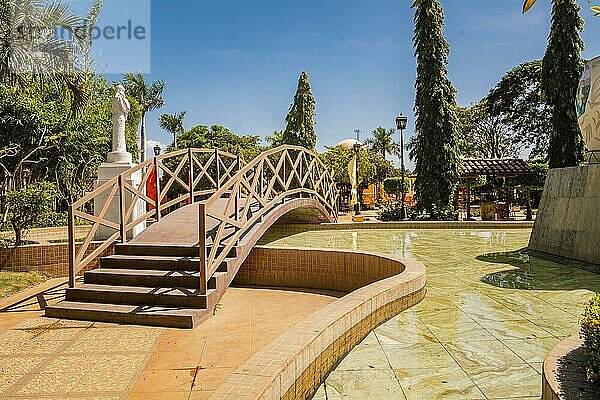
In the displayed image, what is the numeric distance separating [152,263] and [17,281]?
3.14 meters

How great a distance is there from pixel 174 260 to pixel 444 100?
14341 mm

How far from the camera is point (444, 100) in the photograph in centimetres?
1880

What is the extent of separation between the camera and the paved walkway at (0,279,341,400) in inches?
158

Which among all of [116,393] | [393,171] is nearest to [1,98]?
[116,393]

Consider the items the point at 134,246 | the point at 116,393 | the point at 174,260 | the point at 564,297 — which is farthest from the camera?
the point at 134,246

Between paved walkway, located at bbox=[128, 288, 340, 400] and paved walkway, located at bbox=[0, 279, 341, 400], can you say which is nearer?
paved walkway, located at bbox=[0, 279, 341, 400]

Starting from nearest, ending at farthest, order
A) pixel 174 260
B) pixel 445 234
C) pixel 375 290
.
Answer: pixel 375 290 < pixel 174 260 < pixel 445 234

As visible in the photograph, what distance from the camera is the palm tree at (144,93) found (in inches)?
1470

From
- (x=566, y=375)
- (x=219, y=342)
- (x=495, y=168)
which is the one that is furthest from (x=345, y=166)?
(x=566, y=375)

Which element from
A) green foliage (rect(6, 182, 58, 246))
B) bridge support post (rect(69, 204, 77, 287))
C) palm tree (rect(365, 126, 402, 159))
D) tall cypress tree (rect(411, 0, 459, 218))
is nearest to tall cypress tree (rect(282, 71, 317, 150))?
tall cypress tree (rect(411, 0, 459, 218))

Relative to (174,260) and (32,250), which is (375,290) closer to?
(174,260)

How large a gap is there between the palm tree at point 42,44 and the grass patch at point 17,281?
451 cm

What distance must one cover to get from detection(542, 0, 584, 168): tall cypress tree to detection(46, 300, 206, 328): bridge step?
18.2 metres

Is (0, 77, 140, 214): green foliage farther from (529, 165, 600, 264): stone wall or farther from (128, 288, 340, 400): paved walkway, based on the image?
(529, 165, 600, 264): stone wall
